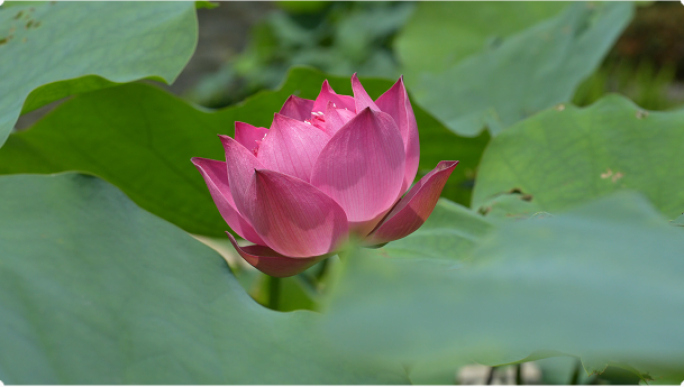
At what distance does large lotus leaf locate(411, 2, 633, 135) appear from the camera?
72 centimetres

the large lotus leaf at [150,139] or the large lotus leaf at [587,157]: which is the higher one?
the large lotus leaf at [587,157]

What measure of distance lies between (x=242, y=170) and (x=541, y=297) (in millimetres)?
171

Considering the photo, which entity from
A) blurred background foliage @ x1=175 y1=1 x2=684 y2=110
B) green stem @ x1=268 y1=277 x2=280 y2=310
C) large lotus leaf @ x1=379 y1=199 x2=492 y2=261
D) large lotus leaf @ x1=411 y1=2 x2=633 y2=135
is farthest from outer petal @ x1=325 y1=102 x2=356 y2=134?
blurred background foliage @ x1=175 y1=1 x2=684 y2=110

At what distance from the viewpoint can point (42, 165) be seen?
539mm

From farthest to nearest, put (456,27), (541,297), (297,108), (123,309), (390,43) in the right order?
(390,43)
(456,27)
(297,108)
(123,309)
(541,297)

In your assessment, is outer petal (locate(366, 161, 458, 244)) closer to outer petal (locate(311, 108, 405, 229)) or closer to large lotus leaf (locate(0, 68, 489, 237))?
outer petal (locate(311, 108, 405, 229))

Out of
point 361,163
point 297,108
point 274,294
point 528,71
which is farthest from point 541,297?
point 528,71

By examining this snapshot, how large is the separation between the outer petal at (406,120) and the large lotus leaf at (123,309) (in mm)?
104

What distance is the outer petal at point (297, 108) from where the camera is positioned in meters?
0.37

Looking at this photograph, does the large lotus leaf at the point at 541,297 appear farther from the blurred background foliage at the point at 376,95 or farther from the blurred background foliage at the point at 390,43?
the blurred background foliage at the point at 390,43

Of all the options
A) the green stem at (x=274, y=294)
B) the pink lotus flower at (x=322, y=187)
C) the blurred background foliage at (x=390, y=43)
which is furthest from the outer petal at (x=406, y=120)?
the blurred background foliage at (x=390, y=43)

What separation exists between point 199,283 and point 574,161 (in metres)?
0.31

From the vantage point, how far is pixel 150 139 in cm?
49

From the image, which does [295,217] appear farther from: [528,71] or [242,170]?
[528,71]
